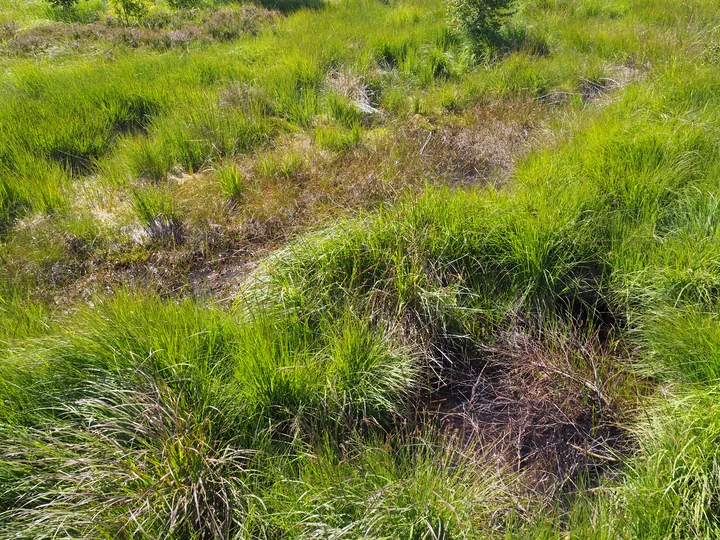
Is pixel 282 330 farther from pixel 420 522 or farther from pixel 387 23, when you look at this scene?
pixel 387 23

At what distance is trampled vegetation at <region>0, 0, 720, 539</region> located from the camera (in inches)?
83.2

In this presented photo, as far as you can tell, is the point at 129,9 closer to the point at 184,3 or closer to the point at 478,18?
the point at 184,3

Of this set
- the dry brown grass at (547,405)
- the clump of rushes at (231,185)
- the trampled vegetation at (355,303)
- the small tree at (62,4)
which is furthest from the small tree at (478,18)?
the small tree at (62,4)

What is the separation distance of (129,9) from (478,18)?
5849 mm

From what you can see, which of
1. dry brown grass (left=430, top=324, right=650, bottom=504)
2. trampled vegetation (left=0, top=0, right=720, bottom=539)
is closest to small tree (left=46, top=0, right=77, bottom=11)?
trampled vegetation (left=0, top=0, right=720, bottom=539)

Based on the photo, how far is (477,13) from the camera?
700 centimetres

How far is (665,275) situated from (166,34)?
780 centimetres

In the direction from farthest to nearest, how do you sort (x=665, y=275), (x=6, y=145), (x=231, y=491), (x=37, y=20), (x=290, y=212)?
(x=37, y=20) → (x=6, y=145) → (x=290, y=212) → (x=665, y=275) → (x=231, y=491)

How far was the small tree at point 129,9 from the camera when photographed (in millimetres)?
8258

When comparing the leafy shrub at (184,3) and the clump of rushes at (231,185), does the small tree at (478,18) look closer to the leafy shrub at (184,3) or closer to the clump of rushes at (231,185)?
the clump of rushes at (231,185)

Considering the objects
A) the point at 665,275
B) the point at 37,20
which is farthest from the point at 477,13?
the point at 37,20

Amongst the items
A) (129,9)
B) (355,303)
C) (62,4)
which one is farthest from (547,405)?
(62,4)

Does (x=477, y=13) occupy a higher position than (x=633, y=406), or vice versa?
(x=477, y=13)

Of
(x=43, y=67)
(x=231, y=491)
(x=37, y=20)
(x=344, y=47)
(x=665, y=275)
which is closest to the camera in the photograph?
(x=231, y=491)
